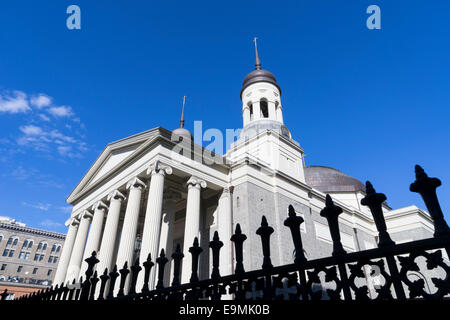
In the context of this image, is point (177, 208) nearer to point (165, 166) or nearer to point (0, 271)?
point (165, 166)

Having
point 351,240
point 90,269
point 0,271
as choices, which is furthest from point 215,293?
point 0,271

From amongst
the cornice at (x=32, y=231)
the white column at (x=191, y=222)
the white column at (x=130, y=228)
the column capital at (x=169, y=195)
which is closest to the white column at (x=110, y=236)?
the white column at (x=130, y=228)

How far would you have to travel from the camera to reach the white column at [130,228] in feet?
46.7

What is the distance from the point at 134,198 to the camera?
53.3ft

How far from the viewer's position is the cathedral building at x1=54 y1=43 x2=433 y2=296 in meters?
15.8

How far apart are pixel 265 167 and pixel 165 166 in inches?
290

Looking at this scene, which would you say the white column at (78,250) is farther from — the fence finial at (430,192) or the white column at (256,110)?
the fence finial at (430,192)

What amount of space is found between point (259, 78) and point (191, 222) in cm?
1853

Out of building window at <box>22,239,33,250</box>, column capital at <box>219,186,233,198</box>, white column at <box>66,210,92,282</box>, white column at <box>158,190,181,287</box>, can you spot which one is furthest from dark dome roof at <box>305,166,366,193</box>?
building window at <box>22,239,33,250</box>

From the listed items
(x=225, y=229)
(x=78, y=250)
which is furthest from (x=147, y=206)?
(x=78, y=250)

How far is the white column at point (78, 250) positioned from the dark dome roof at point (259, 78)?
62.9 ft

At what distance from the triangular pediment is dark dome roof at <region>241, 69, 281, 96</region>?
1529 centimetres

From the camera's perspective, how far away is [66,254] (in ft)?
70.3

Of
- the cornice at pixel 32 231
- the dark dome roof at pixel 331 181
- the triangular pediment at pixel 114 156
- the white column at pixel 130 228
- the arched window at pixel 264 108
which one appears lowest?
the white column at pixel 130 228
